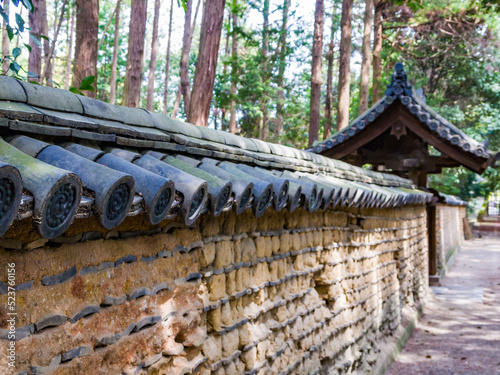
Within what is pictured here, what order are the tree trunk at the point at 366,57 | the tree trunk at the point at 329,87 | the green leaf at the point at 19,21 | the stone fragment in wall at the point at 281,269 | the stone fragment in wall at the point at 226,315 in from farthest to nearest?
1. the tree trunk at the point at 329,87
2. the tree trunk at the point at 366,57
3. the stone fragment in wall at the point at 281,269
4. the green leaf at the point at 19,21
5. the stone fragment in wall at the point at 226,315

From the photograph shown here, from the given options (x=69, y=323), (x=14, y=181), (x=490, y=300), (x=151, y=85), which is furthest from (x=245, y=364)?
(x=151, y=85)

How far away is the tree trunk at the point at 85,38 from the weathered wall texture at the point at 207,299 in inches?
203

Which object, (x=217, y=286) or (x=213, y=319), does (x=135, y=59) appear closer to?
(x=217, y=286)

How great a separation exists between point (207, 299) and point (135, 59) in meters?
9.90

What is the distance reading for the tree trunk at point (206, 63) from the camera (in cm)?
879

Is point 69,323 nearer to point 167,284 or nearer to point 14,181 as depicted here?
point 167,284

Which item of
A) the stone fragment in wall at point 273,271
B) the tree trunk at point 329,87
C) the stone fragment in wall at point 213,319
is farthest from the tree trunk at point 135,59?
the tree trunk at point 329,87

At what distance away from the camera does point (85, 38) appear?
880 centimetres

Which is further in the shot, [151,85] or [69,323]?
[151,85]

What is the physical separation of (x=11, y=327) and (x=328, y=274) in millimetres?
3854

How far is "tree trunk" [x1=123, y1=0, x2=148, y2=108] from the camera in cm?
1209

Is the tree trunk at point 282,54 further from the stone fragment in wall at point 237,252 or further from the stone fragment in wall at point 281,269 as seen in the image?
the stone fragment in wall at point 237,252

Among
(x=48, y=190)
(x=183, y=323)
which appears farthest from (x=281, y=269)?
(x=48, y=190)

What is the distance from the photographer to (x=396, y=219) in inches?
335
